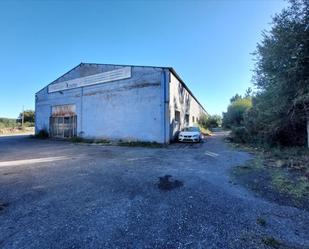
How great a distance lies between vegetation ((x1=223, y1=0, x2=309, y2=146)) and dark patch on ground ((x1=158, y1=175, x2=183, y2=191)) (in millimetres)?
6153

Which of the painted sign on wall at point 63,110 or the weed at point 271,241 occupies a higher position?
the painted sign on wall at point 63,110

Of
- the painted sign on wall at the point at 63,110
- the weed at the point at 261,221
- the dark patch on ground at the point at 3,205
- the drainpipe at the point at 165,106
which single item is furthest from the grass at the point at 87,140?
the weed at the point at 261,221

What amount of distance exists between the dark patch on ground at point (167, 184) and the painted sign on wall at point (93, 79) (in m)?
10.3

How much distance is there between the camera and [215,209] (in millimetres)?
3127

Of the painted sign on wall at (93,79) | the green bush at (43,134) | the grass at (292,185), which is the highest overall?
the painted sign on wall at (93,79)

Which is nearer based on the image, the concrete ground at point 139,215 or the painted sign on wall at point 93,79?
the concrete ground at point 139,215

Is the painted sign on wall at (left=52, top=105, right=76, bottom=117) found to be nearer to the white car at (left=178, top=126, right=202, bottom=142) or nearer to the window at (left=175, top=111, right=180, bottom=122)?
the window at (left=175, top=111, right=180, bottom=122)

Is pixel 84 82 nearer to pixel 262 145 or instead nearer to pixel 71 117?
pixel 71 117

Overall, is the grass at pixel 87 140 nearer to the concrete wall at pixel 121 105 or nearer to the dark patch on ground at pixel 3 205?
the concrete wall at pixel 121 105

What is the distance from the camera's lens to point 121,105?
13.8m

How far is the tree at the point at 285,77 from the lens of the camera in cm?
755

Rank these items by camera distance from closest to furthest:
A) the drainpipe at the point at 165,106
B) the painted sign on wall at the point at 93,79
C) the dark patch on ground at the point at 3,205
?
1. the dark patch on ground at the point at 3,205
2. the drainpipe at the point at 165,106
3. the painted sign on wall at the point at 93,79

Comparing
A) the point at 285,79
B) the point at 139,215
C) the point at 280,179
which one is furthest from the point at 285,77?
the point at 139,215

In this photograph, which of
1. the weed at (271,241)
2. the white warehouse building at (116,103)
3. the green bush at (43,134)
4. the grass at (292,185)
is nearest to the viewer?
the weed at (271,241)
